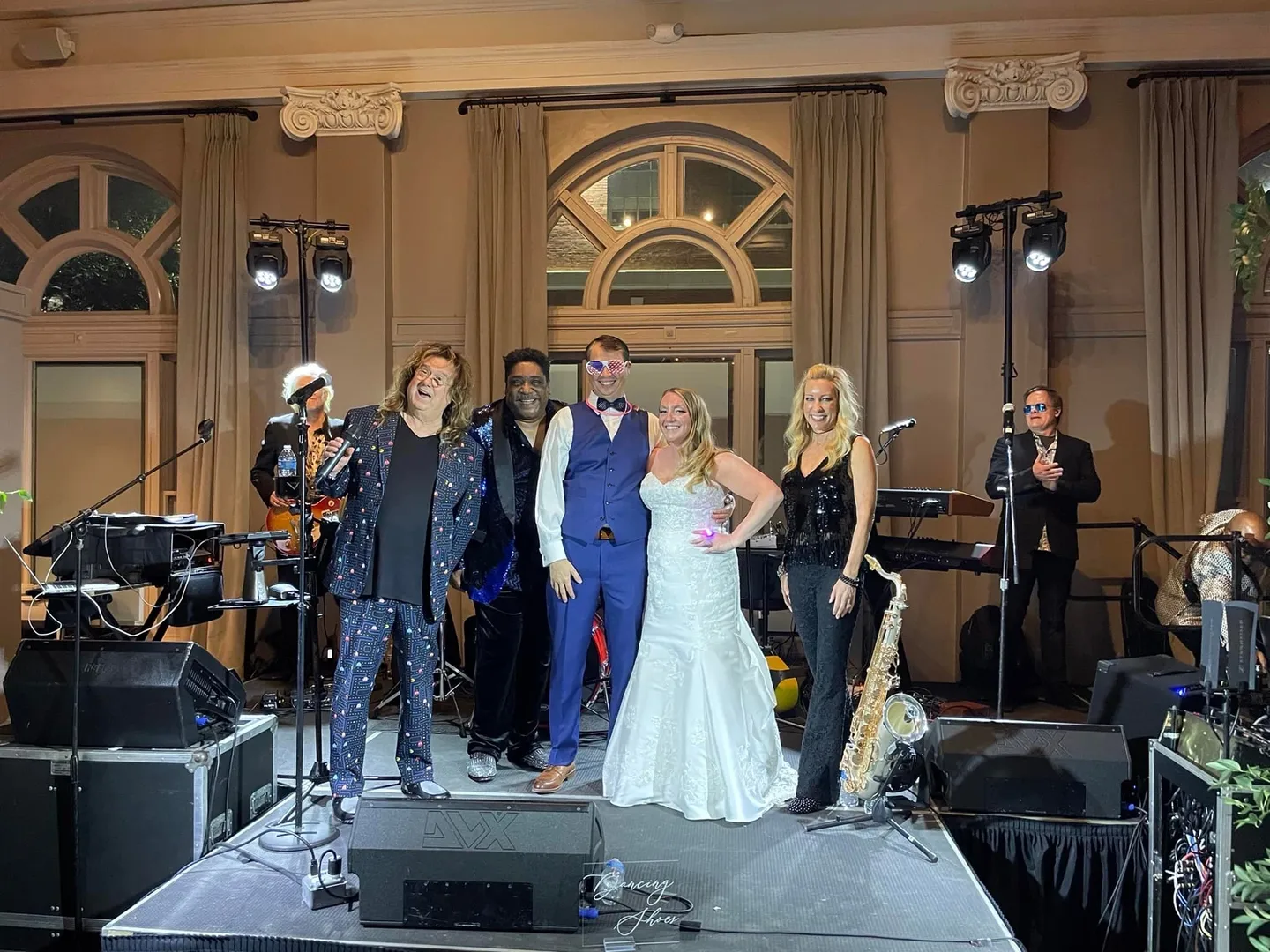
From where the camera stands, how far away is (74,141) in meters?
6.88

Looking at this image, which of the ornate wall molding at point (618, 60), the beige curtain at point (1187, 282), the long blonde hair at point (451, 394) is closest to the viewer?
the long blonde hair at point (451, 394)

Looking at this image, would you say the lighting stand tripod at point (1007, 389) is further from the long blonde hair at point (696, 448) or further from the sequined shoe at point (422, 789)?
the sequined shoe at point (422, 789)

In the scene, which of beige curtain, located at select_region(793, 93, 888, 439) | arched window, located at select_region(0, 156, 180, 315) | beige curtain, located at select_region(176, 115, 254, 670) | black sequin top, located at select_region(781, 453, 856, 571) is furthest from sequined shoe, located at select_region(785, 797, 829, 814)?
arched window, located at select_region(0, 156, 180, 315)

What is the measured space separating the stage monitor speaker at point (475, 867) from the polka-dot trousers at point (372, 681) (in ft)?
2.57

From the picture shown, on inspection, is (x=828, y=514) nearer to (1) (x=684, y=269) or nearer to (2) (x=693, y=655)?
(2) (x=693, y=655)

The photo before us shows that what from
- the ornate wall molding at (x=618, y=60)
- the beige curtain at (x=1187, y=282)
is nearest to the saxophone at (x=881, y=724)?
the beige curtain at (x=1187, y=282)

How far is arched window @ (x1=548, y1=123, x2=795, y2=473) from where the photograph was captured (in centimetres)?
648

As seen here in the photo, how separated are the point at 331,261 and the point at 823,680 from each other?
14.0 feet

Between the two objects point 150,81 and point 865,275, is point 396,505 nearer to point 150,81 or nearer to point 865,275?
point 865,275

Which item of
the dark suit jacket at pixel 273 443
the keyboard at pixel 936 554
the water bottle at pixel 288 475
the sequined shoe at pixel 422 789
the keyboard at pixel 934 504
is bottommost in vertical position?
the sequined shoe at pixel 422 789

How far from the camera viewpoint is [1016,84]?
232 inches

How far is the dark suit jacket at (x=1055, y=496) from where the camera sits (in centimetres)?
521

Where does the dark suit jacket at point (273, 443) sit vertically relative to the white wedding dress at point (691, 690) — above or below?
above

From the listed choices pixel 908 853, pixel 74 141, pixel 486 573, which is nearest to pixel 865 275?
pixel 486 573
